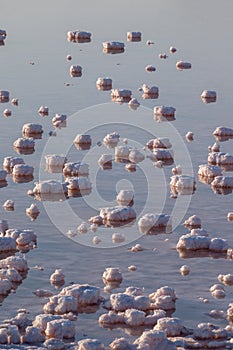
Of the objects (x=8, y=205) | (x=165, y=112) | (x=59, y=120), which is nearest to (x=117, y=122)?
(x=165, y=112)

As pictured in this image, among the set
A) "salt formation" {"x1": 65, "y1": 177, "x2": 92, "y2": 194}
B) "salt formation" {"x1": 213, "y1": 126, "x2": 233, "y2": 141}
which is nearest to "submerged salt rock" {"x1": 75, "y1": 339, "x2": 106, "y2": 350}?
"salt formation" {"x1": 65, "y1": 177, "x2": 92, "y2": 194}

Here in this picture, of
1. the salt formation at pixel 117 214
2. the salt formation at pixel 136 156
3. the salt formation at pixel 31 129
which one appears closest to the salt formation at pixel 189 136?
the salt formation at pixel 136 156

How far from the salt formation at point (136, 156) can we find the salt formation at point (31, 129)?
281cm

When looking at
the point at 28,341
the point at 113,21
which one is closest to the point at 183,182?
the point at 28,341

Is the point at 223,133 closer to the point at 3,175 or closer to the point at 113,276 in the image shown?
the point at 3,175

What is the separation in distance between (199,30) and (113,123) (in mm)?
14469

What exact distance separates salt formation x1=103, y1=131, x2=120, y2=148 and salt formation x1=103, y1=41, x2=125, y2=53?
468 inches

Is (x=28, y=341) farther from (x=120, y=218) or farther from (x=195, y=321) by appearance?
(x=120, y=218)

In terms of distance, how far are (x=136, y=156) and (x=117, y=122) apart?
11.0ft

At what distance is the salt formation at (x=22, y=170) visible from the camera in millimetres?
18697

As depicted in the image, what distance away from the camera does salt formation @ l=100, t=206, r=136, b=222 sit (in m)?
16.2

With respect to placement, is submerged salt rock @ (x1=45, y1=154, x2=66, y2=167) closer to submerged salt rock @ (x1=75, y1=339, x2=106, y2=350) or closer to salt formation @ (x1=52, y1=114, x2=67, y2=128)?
salt formation @ (x1=52, y1=114, x2=67, y2=128)

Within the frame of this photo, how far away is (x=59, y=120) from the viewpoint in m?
22.7

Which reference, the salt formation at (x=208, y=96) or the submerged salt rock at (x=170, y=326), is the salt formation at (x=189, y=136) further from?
the submerged salt rock at (x=170, y=326)
